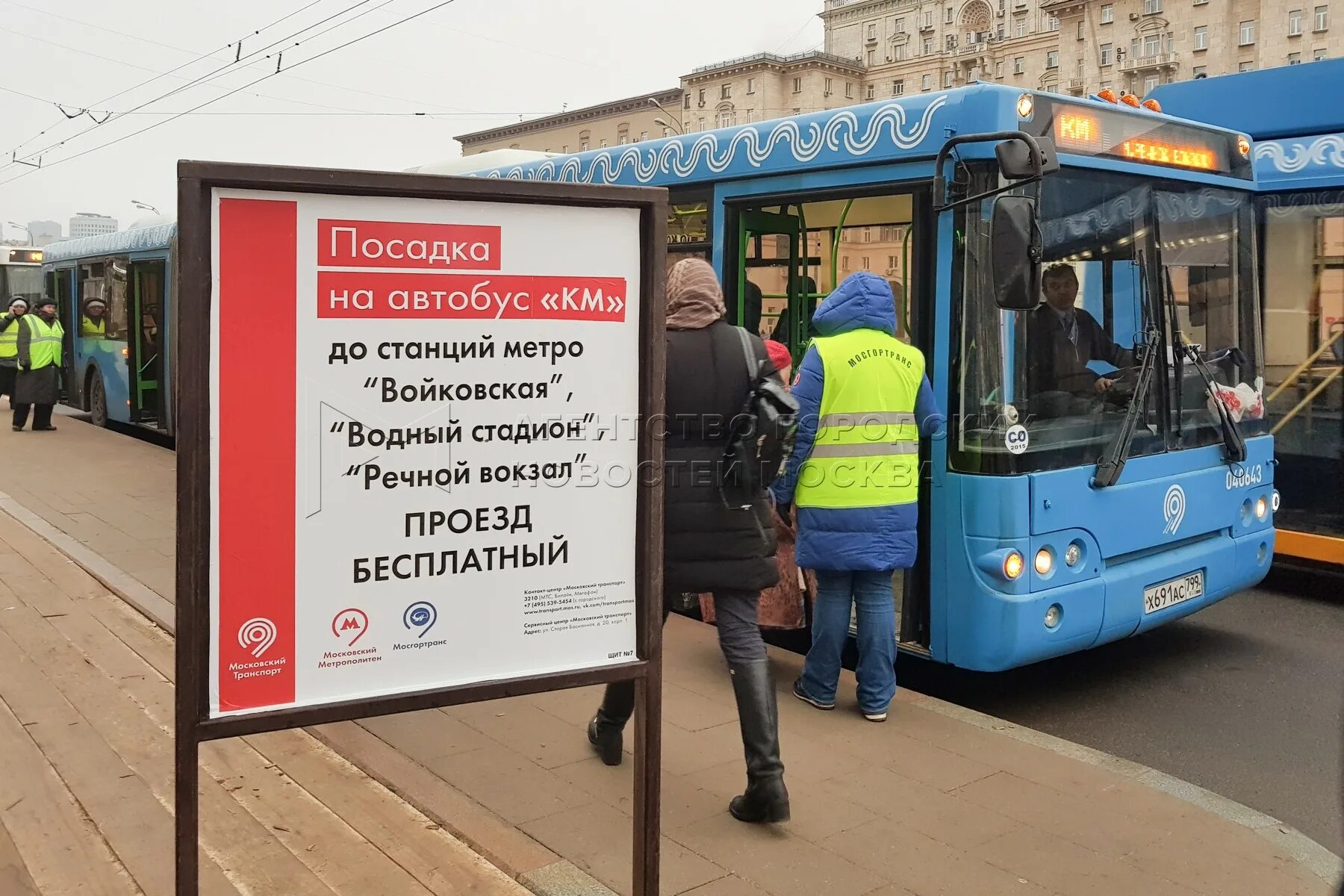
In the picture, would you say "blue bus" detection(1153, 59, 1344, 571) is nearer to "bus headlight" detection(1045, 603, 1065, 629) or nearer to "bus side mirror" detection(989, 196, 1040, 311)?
"bus headlight" detection(1045, 603, 1065, 629)

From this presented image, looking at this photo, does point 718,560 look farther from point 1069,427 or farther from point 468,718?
point 1069,427

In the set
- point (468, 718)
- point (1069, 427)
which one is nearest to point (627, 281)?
point (468, 718)

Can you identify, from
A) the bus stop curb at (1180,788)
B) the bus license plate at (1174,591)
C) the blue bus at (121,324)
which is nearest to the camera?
the bus stop curb at (1180,788)

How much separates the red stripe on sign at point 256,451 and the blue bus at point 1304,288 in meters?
7.14

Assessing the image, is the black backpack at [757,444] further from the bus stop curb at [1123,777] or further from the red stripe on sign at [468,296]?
the bus stop curb at [1123,777]

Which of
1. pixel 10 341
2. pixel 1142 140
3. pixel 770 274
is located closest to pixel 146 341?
pixel 10 341

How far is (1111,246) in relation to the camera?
577cm

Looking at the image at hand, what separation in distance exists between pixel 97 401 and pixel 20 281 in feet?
24.7

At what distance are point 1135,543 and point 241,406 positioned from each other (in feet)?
14.1

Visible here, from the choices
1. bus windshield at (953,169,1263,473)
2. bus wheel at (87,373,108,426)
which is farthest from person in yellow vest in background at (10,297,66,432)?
bus windshield at (953,169,1263,473)

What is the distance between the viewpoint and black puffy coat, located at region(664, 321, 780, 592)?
4.14m

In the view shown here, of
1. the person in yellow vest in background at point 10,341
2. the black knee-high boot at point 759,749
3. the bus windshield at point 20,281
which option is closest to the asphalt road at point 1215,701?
the black knee-high boot at point 759,749

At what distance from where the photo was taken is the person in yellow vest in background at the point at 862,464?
5.16 metres

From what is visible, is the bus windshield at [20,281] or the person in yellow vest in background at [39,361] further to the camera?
the bus windshield at [20,281]
